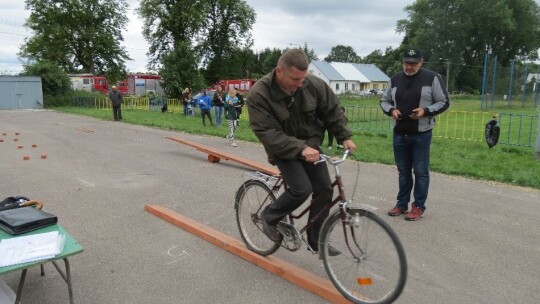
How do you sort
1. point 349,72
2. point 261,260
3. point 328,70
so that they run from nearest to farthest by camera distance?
1. point 261,260
2. point 328,70
3. point 349,72

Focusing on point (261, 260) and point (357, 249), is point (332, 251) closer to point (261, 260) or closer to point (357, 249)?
point (357, 249)

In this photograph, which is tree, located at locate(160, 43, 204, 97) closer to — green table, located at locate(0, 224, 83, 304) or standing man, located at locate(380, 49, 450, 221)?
standing man, located at locate(380, 49, 450, 221)

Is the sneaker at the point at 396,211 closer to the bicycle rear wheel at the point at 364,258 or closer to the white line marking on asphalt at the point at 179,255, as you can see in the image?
the bicycle rear wheel at the point at 364,258

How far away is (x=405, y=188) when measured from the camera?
555 cm

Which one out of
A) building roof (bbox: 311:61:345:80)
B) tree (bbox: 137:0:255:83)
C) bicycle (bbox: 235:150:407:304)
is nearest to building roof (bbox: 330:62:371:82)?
building roof (bbox: 311:61:345:80)

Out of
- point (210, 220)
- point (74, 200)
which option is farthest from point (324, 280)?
point (74, 200)

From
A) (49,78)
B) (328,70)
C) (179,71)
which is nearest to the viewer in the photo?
(49,78)

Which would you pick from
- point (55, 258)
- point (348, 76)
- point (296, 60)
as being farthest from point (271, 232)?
point (348, 76)

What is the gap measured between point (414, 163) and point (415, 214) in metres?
0.65

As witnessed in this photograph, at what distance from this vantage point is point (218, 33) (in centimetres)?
5988

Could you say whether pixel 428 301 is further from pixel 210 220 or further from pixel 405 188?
pixel 210 220

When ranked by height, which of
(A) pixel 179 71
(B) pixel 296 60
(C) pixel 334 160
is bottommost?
(C) pixel 334 160

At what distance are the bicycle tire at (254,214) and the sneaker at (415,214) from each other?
6.71 feet

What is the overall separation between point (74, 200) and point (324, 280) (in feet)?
14.4
